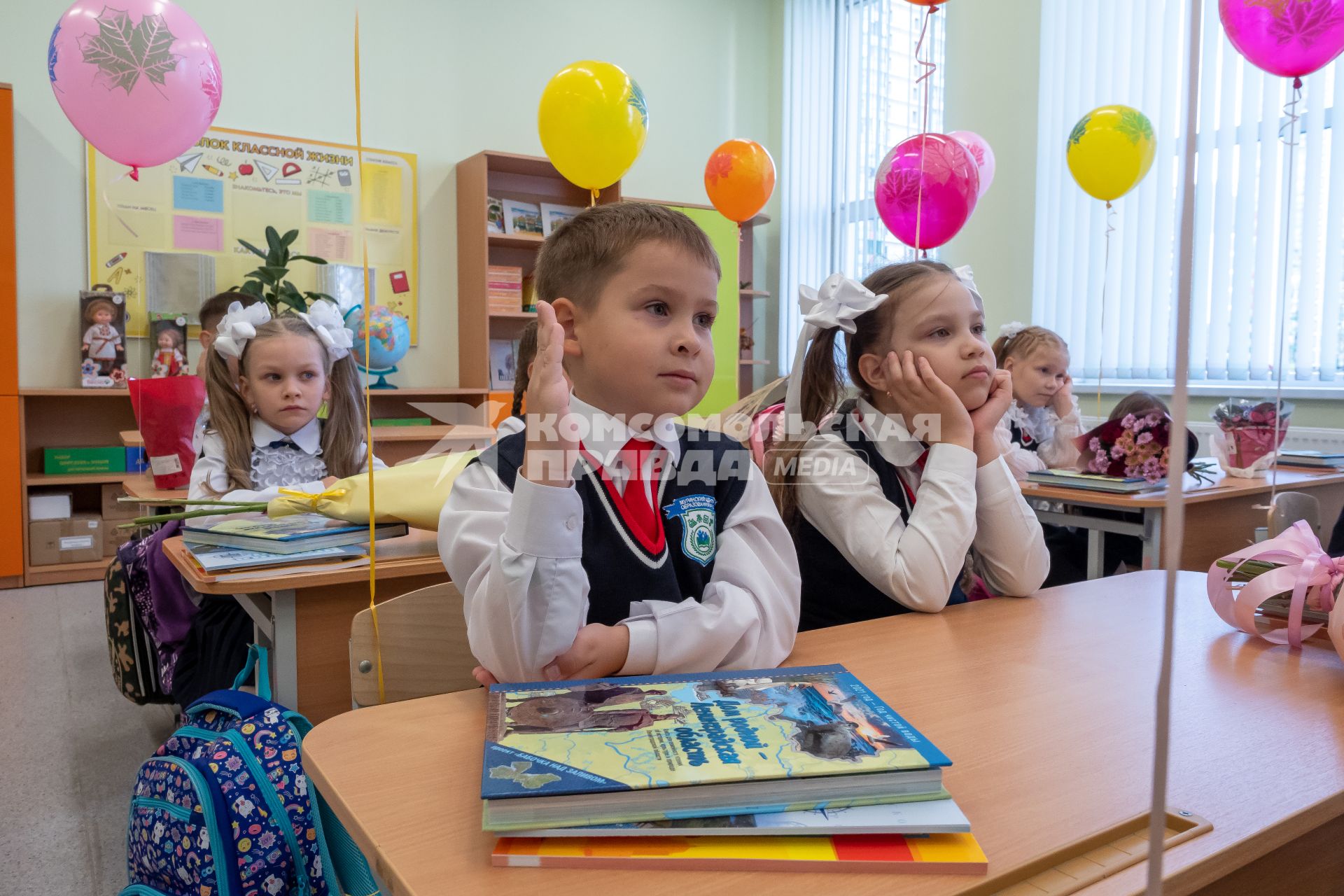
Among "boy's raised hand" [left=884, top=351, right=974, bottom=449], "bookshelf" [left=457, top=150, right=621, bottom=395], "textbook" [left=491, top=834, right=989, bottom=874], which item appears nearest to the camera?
"textbook" [left=491, top=834, right=989, bottom=874]

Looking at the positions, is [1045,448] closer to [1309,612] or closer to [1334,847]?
[1309,612]

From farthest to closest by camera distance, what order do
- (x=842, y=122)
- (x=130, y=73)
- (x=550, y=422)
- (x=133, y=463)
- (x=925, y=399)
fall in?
1. (x=842, y=122)
2. (x=133, y=463)
3. (x=130, y=73)
4. (x=925, y=399)
5. (x=550, y=422)

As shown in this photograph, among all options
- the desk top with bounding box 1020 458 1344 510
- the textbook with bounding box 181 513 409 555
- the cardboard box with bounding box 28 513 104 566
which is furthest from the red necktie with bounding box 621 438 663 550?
the cardboard box with bounding box 28 513 104 566

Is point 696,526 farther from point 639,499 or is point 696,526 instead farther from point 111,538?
point 111,538

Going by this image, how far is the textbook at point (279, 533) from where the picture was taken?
1439mm

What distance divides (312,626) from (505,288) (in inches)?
152

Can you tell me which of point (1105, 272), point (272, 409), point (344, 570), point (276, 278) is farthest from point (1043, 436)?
point (276, 278)

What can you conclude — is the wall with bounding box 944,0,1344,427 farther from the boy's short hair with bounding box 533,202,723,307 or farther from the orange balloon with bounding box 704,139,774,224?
the boy's short hair with bounding box 533,202,723,307

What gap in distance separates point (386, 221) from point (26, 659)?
293 cm

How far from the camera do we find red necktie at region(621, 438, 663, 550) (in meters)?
0.98

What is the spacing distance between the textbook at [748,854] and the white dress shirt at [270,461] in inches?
69.2

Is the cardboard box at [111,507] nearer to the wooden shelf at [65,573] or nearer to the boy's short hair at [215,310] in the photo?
the wooden shelf at [65,573]

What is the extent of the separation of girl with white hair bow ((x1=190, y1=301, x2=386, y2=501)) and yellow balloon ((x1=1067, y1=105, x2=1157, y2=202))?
9.41 feet

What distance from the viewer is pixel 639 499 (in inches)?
39.5
